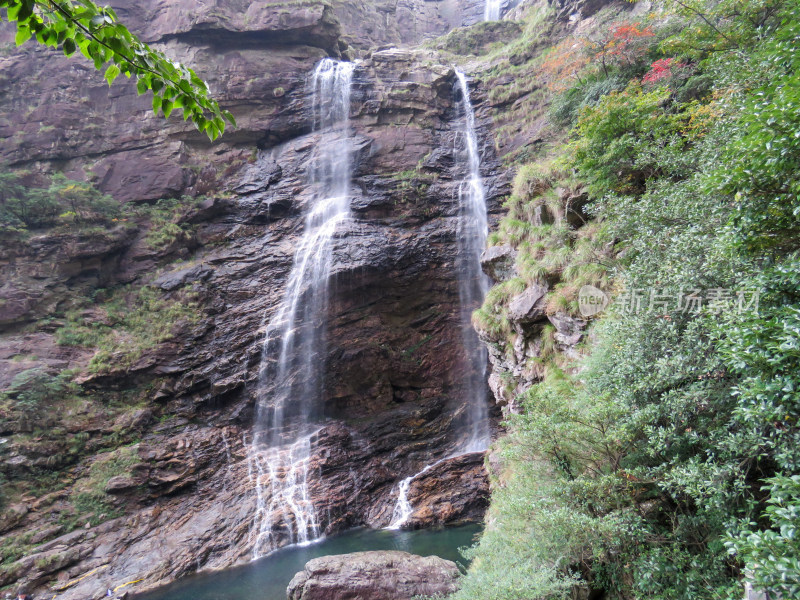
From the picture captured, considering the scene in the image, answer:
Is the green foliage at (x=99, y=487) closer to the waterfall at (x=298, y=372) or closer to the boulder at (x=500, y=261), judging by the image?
the waterfall at (x=298, y=372)

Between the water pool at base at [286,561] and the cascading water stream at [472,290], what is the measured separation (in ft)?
5.84

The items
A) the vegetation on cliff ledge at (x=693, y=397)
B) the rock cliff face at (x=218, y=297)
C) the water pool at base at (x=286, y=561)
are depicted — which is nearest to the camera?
the vegetation on cliff ledge at (x=693, y=397)

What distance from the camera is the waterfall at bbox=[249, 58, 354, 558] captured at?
43.0 feet

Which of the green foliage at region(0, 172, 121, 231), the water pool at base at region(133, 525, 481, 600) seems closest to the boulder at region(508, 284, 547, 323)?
the water pool at base at region(133, 525, 481, 600)

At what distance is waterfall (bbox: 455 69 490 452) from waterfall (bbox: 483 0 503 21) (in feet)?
72.5

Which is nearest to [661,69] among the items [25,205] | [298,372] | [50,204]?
[298,372]

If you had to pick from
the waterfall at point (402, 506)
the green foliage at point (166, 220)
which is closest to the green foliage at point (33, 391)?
the green foliage at point (166, 220)

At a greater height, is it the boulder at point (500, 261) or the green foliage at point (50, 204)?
the green foliage at point (50, 204)

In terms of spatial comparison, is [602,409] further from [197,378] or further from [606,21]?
[606,21]

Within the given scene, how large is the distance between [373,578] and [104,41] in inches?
364

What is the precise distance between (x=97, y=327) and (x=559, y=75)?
19.8 metres

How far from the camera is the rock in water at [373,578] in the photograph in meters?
7.96

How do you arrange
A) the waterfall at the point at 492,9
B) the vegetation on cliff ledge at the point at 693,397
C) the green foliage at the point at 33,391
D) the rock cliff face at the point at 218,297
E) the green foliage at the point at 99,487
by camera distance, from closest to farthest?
1. the vegetation on cliff ledge at the point at 693,397
2. the green foliage at the point at 99,487
3. the rock cliff face at the point at 218,297
4. the green foliage at the point at 33,391
5. the waterfall at the point at 492,9

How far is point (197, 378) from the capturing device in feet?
53.1
